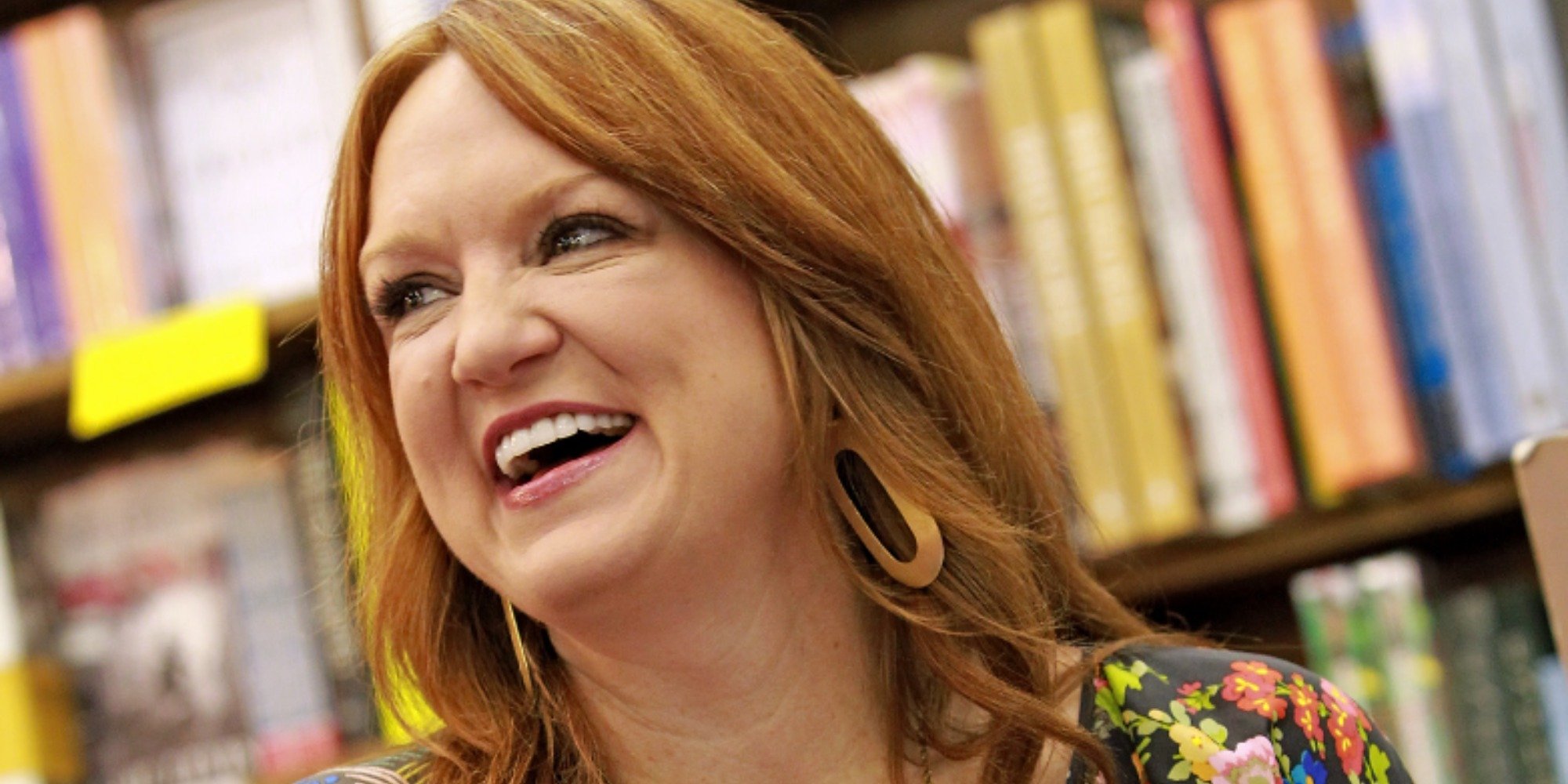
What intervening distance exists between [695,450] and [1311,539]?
2.77ft

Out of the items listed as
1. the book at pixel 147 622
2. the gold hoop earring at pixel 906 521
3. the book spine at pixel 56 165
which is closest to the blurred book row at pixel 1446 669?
the gold hoop earring at pixel 906 521

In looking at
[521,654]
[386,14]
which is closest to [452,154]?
[521,654]

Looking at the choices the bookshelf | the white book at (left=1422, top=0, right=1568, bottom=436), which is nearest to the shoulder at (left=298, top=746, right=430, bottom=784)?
the bookshelf

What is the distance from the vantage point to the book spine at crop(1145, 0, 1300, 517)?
5.08 feet

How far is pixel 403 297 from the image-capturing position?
105 centimetres

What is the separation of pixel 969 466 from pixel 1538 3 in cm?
67

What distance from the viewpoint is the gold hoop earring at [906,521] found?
107 cm

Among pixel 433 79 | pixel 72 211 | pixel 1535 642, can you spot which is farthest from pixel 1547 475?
pixel 72 211

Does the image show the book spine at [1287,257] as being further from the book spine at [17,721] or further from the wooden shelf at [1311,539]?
the book spine at [17,721]

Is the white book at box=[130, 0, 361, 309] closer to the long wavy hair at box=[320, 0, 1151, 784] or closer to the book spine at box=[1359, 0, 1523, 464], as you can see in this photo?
the long wavy hair at box=[320, 0, 1151, 784]

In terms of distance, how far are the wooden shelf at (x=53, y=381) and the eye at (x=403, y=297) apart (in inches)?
19.4

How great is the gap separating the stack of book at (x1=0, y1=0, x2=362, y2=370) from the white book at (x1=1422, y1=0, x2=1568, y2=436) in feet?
3.10

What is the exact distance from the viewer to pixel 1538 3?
4.79 feet

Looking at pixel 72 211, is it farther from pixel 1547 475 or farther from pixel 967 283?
pixel 1547 475
